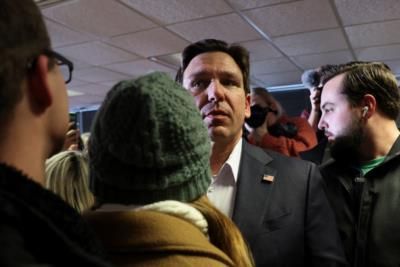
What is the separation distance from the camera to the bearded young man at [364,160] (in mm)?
1223

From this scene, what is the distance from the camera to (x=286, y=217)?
106 centimetres

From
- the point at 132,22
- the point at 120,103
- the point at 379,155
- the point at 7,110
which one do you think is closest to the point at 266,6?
the point at 132,22

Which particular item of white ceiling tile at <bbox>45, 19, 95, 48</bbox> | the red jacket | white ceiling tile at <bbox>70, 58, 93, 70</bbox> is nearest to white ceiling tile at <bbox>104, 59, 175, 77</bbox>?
white ceiling tile at <bbox>70, 58, 93, 70</bbox>

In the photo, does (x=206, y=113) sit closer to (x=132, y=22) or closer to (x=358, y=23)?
(x=132, y=22)

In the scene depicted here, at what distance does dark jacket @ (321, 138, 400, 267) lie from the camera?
3.95 feet

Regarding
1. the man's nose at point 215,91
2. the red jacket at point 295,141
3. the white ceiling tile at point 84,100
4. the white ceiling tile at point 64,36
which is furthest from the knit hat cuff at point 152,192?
the white ceiling tile at point 84,100

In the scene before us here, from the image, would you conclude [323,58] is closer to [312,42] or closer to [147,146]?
[312,42]

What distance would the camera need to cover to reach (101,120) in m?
0.65

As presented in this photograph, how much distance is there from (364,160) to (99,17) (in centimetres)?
230

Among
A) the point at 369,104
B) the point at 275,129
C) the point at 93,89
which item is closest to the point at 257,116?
the point at 275,129

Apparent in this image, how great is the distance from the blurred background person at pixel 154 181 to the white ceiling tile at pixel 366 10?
2437 mm

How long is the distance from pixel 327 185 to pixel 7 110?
3.88ft

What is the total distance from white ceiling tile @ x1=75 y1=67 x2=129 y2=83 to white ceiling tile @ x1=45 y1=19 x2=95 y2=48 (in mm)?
1028

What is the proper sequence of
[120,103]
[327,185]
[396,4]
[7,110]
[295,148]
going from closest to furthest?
[7,110] → [120,103] → [327,185] → [295,148] → [396,4]
